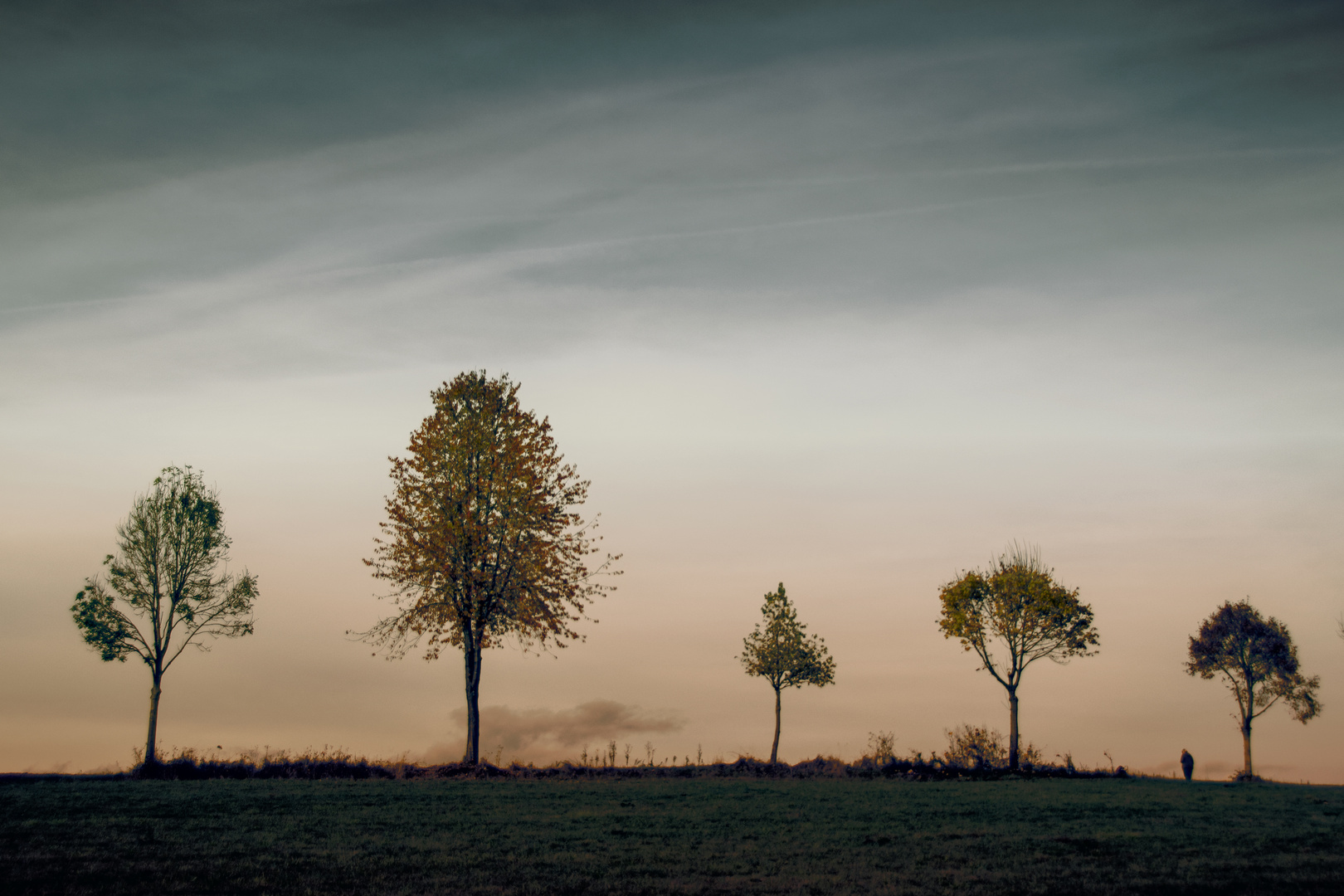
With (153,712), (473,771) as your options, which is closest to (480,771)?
(473,771)

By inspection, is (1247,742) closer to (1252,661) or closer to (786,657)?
(1252,661)

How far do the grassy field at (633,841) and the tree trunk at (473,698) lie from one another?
7.07 m

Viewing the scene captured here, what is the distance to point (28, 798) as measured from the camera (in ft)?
73.5

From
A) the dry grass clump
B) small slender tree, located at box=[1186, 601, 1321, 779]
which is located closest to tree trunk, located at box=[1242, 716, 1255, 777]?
small slender tree, located at box=[1186, 601, 1321, 779]

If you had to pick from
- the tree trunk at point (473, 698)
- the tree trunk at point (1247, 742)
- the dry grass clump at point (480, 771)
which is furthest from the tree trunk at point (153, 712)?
the tree trunk at point (1247, 742)

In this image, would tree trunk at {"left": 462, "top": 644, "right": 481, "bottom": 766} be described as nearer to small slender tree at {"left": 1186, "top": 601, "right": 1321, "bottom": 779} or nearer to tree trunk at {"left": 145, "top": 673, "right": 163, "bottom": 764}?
tree trunk at {"left": 145, "top": 673, "right": 163, "bottom": 764}

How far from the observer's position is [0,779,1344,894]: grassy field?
14438 mm

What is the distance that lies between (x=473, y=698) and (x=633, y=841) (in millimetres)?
19686

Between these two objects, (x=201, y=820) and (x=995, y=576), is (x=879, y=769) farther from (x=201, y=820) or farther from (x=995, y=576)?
(x=201, y=820)

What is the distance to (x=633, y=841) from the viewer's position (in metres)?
18.3

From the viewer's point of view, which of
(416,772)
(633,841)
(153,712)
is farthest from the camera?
(153,712)

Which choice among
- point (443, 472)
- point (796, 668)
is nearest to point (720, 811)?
point (443, 472)

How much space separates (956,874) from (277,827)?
45.3 feet

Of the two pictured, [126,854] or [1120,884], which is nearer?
[1120,884]
